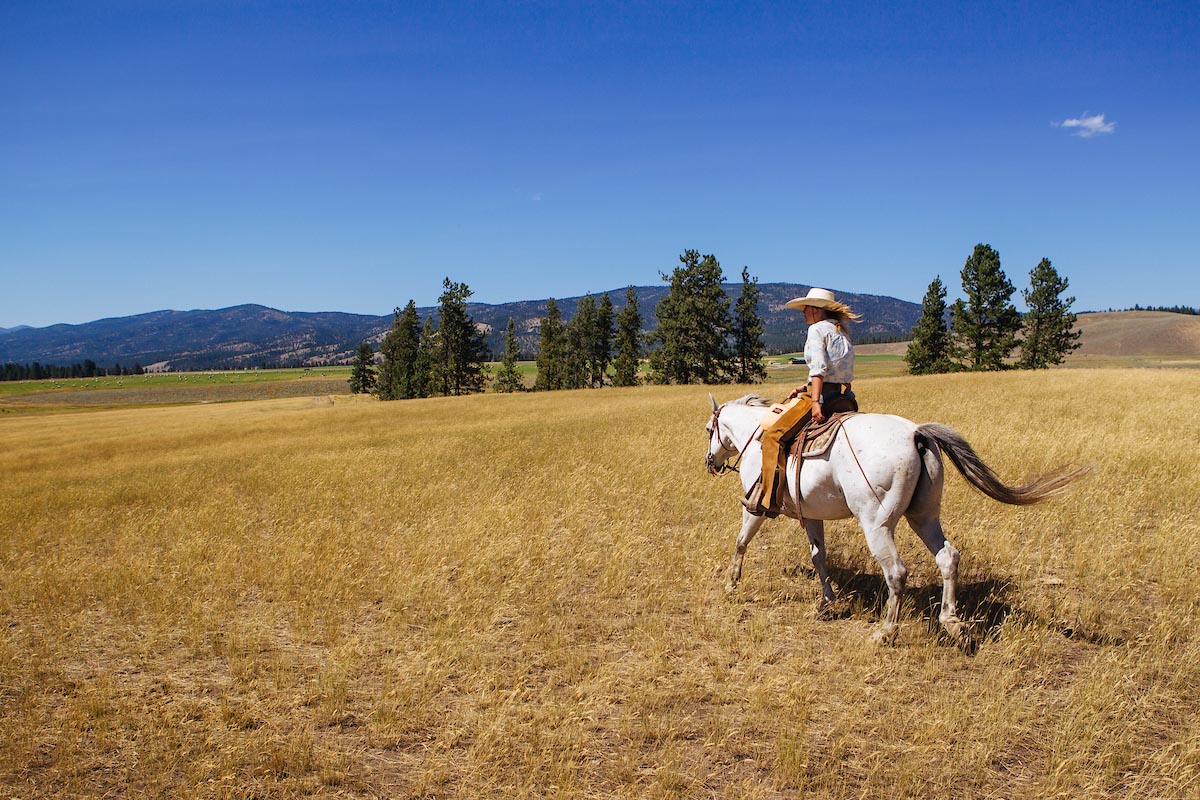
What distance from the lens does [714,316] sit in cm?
5866

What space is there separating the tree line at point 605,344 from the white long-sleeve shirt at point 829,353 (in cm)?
5233

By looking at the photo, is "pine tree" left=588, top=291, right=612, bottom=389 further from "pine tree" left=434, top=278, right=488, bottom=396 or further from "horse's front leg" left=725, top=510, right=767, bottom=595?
"horse's front leg" left=725, top=510, right=767, bottom=595

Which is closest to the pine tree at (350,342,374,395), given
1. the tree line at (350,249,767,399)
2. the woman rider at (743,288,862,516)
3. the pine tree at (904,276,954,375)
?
the tree line at (350,249,767,399)

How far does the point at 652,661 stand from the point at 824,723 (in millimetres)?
1535

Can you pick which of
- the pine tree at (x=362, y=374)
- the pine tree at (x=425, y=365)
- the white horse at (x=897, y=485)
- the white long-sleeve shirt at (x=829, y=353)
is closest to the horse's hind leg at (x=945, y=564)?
the white horse at (x=897, y=485)

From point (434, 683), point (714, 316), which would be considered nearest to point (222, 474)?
point (434, 683)

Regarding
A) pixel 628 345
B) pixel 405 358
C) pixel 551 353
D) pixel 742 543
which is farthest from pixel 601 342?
pixel 742 543

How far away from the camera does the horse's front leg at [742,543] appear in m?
7.11

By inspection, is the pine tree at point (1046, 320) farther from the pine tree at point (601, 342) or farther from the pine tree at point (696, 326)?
the pine tree at point (601, 342)

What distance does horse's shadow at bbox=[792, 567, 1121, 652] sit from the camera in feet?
19.1

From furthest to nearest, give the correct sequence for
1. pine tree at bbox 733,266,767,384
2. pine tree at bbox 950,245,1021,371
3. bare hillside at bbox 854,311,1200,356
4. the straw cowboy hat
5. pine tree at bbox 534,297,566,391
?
1. bare hillside at bbox 854,311,1200,356
2. pine tree at bbox 534,297,566,391
3. pine tree at bbox 733,266,767,384
4. pine tree at bbox 950,245,1021,371
5. the straw cowboy hat

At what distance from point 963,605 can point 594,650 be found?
13.1ft

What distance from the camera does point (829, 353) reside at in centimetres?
651

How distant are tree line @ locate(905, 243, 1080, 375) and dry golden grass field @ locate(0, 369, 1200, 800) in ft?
153
